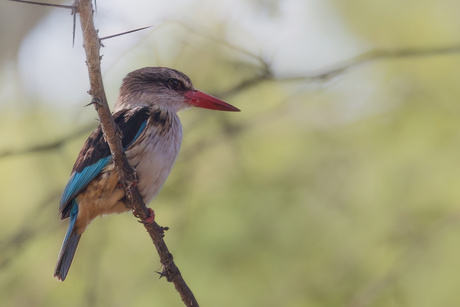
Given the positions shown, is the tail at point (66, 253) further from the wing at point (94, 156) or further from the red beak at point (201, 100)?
the red beak at point (201, 100)

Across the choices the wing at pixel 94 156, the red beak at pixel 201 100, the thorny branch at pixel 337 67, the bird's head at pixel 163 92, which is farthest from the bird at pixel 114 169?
the thorny branch at pixel 337 67

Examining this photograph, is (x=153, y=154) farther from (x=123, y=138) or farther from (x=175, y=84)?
(x=175, y=84)

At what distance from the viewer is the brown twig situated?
6.50 feet

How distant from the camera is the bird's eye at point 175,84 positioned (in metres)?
4.05

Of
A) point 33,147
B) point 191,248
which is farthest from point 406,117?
point 33,147

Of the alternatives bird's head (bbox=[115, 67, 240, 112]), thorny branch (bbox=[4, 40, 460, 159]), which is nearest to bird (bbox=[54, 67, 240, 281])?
bird's head (bbox=[115, 67, 240, 112])

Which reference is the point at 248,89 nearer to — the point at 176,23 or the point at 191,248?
the point at 176,23

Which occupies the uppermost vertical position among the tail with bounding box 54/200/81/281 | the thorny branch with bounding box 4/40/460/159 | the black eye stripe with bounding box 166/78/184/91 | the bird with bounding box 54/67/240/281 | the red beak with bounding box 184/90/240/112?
the thorny branch with bounding box 4/40/460/159

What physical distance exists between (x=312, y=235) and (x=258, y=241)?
0.40 metres

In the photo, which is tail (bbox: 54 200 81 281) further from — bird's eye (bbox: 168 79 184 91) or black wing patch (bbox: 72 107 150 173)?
bird's eye (bbox: 168 79 184 91)

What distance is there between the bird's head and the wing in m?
0.52

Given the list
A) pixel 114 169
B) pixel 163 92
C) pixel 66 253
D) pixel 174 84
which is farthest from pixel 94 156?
pixel 174 84

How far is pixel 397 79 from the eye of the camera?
503 cm

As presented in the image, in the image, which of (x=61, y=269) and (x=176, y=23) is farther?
(x=176, y=23)
